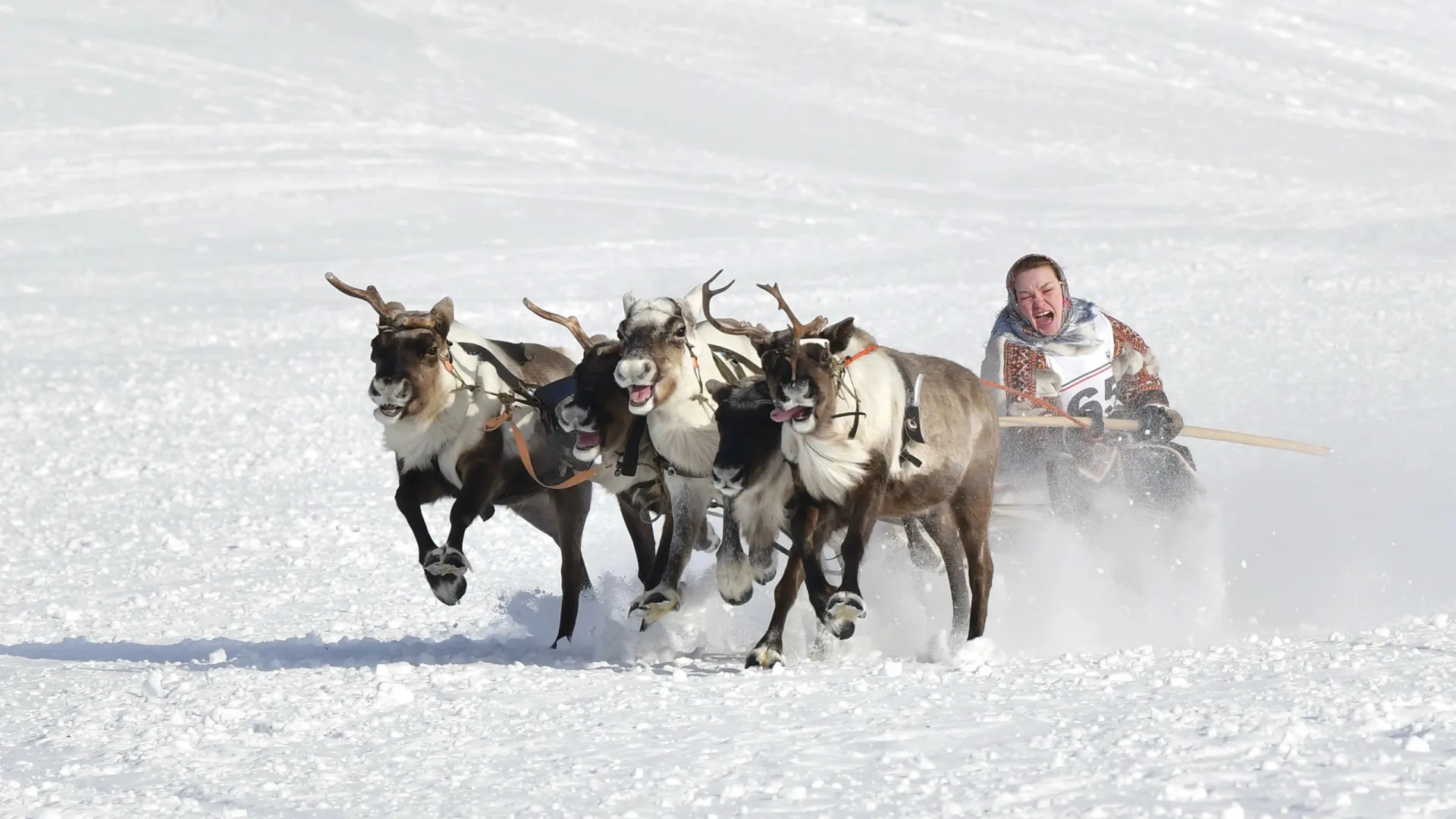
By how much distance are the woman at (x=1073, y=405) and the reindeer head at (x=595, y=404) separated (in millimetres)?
2147

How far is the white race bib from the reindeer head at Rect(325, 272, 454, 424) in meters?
2.90

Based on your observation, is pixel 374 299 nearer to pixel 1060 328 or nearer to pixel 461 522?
pixel 461 522

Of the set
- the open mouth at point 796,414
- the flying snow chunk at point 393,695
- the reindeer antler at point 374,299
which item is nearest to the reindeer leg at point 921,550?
the open mouth at point 796,414

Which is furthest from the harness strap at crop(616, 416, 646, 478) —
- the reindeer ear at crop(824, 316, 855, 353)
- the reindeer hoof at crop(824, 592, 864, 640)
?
→ the reindeer hoof at crop(824, 592, 864, 640)

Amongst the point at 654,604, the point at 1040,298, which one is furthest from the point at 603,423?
the point at 1040,298

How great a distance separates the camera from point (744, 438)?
689cm

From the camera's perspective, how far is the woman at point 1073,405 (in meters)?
8.57

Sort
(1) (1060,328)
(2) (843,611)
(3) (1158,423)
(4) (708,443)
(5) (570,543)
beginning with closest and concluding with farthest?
1. (2) (843,611)
2. (4) (708,443)
3. (5) (570,543)
4. (3) (1158,423)
5. (1) (1060,328)

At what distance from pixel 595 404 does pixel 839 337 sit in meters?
1.08

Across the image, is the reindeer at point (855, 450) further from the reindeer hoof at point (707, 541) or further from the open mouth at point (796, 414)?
the reindeer hoof at point (707, 541)

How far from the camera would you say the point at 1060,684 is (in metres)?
6.10

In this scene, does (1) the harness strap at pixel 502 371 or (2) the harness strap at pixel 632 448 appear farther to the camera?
(1) the harness strap at pixel 502 371

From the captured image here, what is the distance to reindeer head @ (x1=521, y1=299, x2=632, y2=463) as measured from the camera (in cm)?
724

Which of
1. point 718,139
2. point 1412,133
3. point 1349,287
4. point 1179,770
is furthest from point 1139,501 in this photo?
point 1412,133
